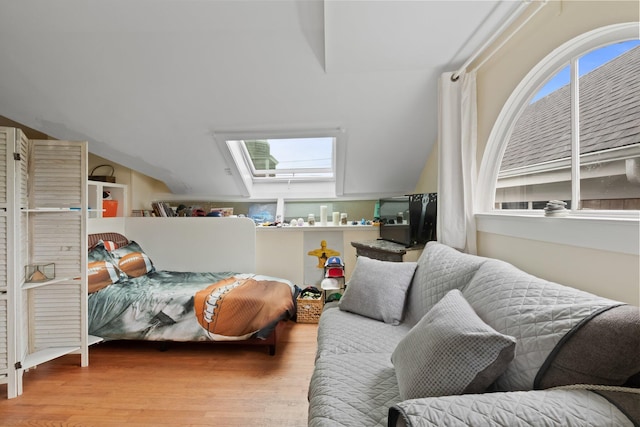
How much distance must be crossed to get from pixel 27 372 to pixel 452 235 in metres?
3.07

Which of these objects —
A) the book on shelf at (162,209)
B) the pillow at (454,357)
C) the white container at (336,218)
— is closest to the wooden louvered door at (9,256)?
the book on shelf at (162,209)

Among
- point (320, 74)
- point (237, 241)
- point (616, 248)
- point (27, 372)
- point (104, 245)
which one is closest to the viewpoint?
point (616, 248)

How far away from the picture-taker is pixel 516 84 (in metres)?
1.65

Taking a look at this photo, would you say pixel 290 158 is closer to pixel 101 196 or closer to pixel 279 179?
pixel 279 179

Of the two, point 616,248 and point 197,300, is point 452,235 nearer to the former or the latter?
point 616,248

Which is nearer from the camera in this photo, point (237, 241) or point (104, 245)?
point (104, 245)

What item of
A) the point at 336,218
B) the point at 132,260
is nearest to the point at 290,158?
the point at 336,218

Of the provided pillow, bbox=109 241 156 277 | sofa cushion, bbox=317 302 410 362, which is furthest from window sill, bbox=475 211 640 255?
pillow, bbox=109 241 156 277

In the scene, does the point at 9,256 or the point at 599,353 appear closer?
the point at 599,353

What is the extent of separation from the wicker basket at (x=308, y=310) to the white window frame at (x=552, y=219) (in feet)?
5.36

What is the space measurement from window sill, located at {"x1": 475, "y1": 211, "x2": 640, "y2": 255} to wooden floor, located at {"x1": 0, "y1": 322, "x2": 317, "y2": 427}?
4.92 ft

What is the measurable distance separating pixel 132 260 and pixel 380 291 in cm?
240

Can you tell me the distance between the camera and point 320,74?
7.08 feet

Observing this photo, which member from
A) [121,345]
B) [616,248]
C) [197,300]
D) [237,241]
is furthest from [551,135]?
[121,345]
